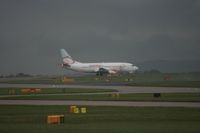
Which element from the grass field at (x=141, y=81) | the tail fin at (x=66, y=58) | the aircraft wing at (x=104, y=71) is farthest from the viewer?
the tail fin at (x=66, y=58)

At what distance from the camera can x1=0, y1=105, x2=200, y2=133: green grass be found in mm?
22156

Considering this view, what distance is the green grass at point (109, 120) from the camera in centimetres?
2216

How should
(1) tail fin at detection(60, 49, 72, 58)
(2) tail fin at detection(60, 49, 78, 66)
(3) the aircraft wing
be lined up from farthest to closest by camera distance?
(1) tail fin at detection(60, 49, 72, 58), (2) tail fin at detection(60, 49, 78, 66), (3) the aircraft wing

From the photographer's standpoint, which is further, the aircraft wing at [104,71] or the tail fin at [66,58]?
the tail fin at [66,58]

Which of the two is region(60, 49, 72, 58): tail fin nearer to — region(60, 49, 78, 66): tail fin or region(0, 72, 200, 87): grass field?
region(60, 49, 78, 66): tail fin

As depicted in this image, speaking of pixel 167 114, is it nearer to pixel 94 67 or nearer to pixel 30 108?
pixel 30 108

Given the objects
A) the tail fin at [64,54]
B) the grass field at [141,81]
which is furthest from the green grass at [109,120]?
the tail fin at [64,54]

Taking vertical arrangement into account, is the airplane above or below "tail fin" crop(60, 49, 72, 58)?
below

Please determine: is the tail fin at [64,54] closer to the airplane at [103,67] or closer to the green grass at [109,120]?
the airplane at [103,67]

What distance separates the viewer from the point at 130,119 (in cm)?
2667

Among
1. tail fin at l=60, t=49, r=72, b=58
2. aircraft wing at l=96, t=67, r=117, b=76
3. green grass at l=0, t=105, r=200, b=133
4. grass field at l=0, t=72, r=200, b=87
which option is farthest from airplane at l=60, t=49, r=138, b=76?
green grass at l=0, t=105, r=200, b=133

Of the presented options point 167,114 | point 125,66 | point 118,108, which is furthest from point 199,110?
point 125,66

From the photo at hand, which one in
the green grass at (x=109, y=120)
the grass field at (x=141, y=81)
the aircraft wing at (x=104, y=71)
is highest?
the aircraft wing at (x=104, y=71)

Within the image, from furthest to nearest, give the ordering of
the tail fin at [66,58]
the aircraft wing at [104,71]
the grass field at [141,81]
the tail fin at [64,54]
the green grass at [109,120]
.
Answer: the tail fin at [64,54]
the tail fin at [66,58]
the aircraft wing at [104,71]
the grass field at [141,81]
the green grass at [109,120]
